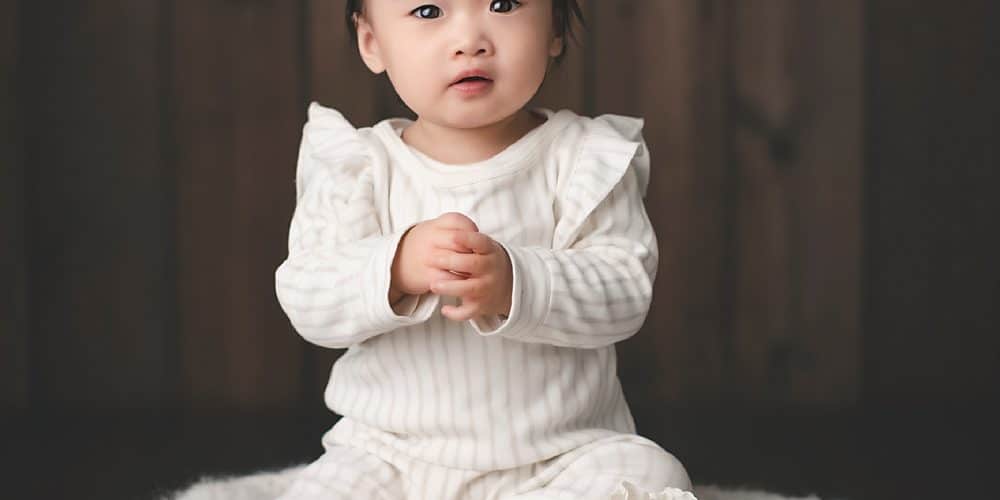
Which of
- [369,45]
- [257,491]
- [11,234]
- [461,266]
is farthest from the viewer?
[11,234]

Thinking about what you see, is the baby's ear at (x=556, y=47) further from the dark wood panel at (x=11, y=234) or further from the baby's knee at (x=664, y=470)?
the dark wood panel at (x=11, y=234)

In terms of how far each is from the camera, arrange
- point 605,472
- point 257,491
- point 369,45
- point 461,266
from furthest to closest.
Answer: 1. point 257,491
2. point 369,45
3. point 605,472
4. point 461,266

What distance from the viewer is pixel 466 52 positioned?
1.18 meters

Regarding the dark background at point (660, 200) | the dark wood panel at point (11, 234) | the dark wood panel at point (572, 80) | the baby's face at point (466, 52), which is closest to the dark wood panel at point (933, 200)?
the dark background at point (660, 200)

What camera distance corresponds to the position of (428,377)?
4.01ft

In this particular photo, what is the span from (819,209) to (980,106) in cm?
27

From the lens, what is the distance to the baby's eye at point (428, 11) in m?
1.20

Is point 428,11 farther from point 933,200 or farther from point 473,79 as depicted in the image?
point 933,200

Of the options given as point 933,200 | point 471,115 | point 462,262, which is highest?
point 471,115

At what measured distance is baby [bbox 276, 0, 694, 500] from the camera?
117cm

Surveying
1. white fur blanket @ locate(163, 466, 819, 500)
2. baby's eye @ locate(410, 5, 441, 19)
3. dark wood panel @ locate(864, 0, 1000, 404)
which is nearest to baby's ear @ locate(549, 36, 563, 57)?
baby's eye @ locate(410, 5, 441, 19)

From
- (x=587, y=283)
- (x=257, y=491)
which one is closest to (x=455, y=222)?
(x=587, y=283)

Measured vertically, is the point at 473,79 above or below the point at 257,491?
above

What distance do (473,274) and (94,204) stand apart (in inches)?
42.3
